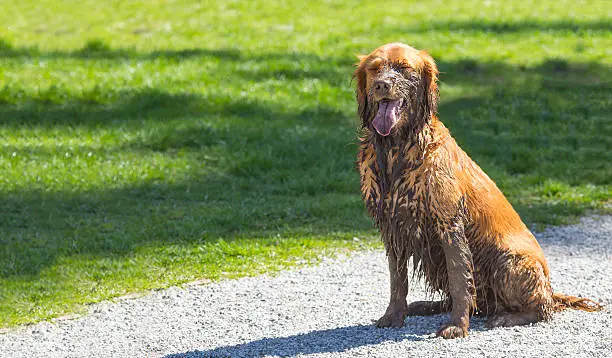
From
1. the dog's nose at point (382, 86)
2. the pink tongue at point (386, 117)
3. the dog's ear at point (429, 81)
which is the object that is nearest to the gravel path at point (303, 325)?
the pink tongue at point (386, 117)

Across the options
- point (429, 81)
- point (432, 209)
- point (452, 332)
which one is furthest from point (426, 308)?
point (429, 81)

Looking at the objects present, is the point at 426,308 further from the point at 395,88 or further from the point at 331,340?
the point at 395,88

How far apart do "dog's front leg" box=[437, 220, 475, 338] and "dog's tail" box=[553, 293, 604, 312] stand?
94 centimetres

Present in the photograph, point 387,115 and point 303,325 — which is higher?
point 387,115

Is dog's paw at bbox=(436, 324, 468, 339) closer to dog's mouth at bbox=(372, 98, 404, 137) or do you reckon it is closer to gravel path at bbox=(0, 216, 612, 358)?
gravel path at bbox=(0, 216, 612, 358)

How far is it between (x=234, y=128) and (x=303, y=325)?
242 inches

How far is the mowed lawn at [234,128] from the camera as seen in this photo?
9172mm

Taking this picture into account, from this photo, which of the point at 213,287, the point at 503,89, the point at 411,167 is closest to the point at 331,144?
the point at 503,89

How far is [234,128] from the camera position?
Answer: 1289 centimetres

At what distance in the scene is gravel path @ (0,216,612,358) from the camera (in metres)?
6.32

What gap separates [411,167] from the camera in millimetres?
6348

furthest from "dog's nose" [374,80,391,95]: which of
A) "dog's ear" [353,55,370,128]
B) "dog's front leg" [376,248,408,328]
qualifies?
"dog's front leg" [376,248,408,328]

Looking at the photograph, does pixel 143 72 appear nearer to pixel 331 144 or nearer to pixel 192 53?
pixel 192 53

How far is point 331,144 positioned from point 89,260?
4.47m
